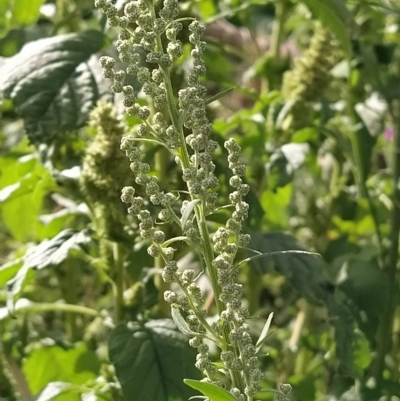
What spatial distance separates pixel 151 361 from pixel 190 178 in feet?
0.94

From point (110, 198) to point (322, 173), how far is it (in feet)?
2.45

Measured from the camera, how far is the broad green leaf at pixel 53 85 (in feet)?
2.17

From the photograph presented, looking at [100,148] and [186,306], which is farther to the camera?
[100,148]

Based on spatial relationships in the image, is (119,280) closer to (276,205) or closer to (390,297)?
(390,297)

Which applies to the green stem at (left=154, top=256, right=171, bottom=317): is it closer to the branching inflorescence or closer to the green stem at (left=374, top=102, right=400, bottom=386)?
the green stem at (left=374, top=102, right=400, bottom=386)

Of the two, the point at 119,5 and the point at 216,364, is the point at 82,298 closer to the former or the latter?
the point at 119,5

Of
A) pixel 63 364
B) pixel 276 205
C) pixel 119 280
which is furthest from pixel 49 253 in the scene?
pixel 276 205

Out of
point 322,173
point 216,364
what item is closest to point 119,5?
point 216,364

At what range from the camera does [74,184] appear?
28.5 inches

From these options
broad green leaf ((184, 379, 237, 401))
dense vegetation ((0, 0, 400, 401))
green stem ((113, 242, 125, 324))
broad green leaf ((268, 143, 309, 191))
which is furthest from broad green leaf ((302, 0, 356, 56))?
broad green leaf ((184, 379, 237, 401))

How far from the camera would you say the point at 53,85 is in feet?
2.22

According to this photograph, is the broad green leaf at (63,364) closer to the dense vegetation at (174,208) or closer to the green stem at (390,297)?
the dense vegetation at (174,208)

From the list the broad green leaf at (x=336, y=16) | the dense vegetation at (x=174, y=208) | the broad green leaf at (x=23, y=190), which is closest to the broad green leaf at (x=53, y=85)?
the dense vegetation at (x=174, y=208)

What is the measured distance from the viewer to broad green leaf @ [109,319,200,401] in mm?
603
